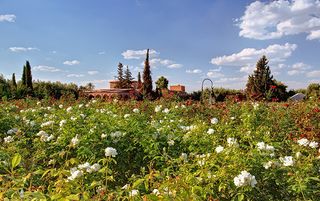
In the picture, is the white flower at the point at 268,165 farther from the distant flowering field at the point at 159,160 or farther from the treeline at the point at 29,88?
the treeline at the point at 29,88

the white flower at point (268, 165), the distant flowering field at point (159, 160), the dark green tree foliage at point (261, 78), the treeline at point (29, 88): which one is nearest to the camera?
the distant flowering field at point (159, 160)

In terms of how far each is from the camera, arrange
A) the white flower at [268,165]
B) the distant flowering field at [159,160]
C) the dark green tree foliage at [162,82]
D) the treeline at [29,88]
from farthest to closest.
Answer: the dark green tree foliage at [162,82] → the treeline at [29,88] → the white flower at [268,165] → the distant flowering field at [159,160]

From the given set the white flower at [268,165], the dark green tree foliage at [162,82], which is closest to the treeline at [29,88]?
the dark green tree foliage at [162,82]

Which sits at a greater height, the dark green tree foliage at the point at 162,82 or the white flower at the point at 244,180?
the dark green tree foliage at the point at 162,82

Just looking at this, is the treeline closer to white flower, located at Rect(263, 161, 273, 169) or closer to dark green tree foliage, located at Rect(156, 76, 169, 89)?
dark green tree foliage, located at Rect(156, 76, 169, 89)

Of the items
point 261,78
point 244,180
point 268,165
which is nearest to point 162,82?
point 261,78

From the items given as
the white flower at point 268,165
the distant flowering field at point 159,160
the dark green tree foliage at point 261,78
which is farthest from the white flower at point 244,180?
the dark green tree foliage at point 261,78

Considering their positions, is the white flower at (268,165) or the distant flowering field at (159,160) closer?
the distant flowering field at (159,160)

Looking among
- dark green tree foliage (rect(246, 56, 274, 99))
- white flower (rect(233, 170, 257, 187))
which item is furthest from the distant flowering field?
dark green tree foliage (rect(246, 56, 274, 99))

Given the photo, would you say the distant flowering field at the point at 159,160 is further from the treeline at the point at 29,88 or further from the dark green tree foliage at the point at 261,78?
the dark green tree foliage at the point at 261,78

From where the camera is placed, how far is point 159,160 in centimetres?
392

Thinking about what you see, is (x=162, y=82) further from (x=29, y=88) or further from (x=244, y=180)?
(x=244, y=180)

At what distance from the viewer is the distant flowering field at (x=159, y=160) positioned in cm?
228

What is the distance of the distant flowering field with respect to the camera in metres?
2.28
